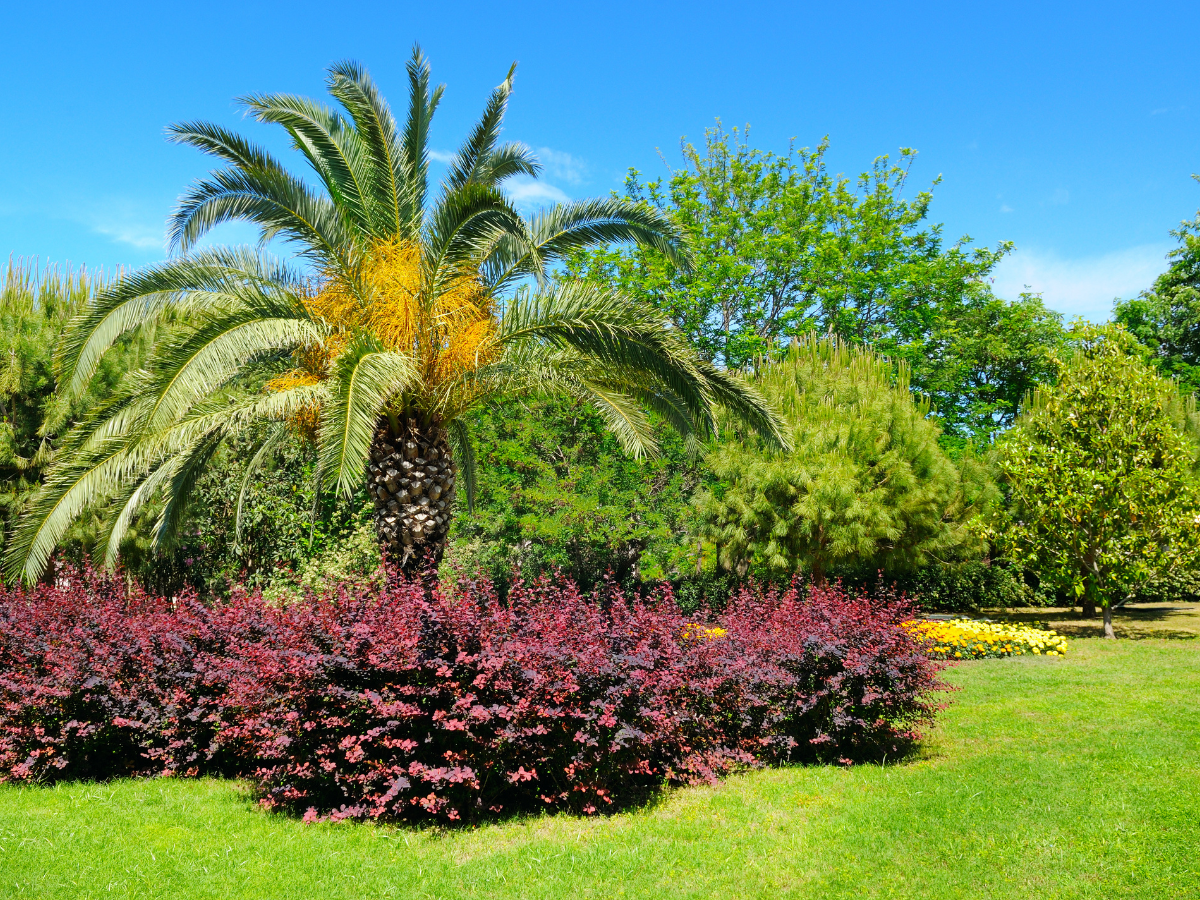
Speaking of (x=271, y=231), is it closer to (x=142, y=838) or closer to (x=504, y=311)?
(x=504, y=311)

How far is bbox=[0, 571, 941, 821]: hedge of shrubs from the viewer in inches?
233

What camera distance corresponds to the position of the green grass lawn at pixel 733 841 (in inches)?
185

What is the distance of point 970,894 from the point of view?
4531mm

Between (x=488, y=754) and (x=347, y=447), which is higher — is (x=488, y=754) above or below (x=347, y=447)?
below

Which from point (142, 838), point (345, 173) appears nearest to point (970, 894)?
point (142, 838)

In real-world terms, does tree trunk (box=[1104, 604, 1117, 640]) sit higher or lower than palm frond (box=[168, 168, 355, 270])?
lower

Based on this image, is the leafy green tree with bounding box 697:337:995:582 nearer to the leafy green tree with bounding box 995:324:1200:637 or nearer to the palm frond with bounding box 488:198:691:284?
the leafy green tree with bounding box 995:324:1200:637

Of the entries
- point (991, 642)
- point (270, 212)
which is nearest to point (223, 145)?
point (270, 212)

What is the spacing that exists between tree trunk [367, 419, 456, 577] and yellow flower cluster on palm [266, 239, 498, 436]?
64 cm

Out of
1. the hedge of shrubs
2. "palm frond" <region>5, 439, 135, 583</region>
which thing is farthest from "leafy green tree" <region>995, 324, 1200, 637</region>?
"palm frond" <region>5, 439, 135, 583</region>

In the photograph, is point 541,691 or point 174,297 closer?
point 541,691

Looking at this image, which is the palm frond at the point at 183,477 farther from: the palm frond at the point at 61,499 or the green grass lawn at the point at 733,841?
the green grass lawn at the point at 733,841

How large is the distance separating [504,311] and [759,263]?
46.9ft

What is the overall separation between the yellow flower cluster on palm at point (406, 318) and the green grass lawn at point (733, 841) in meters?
4.82
